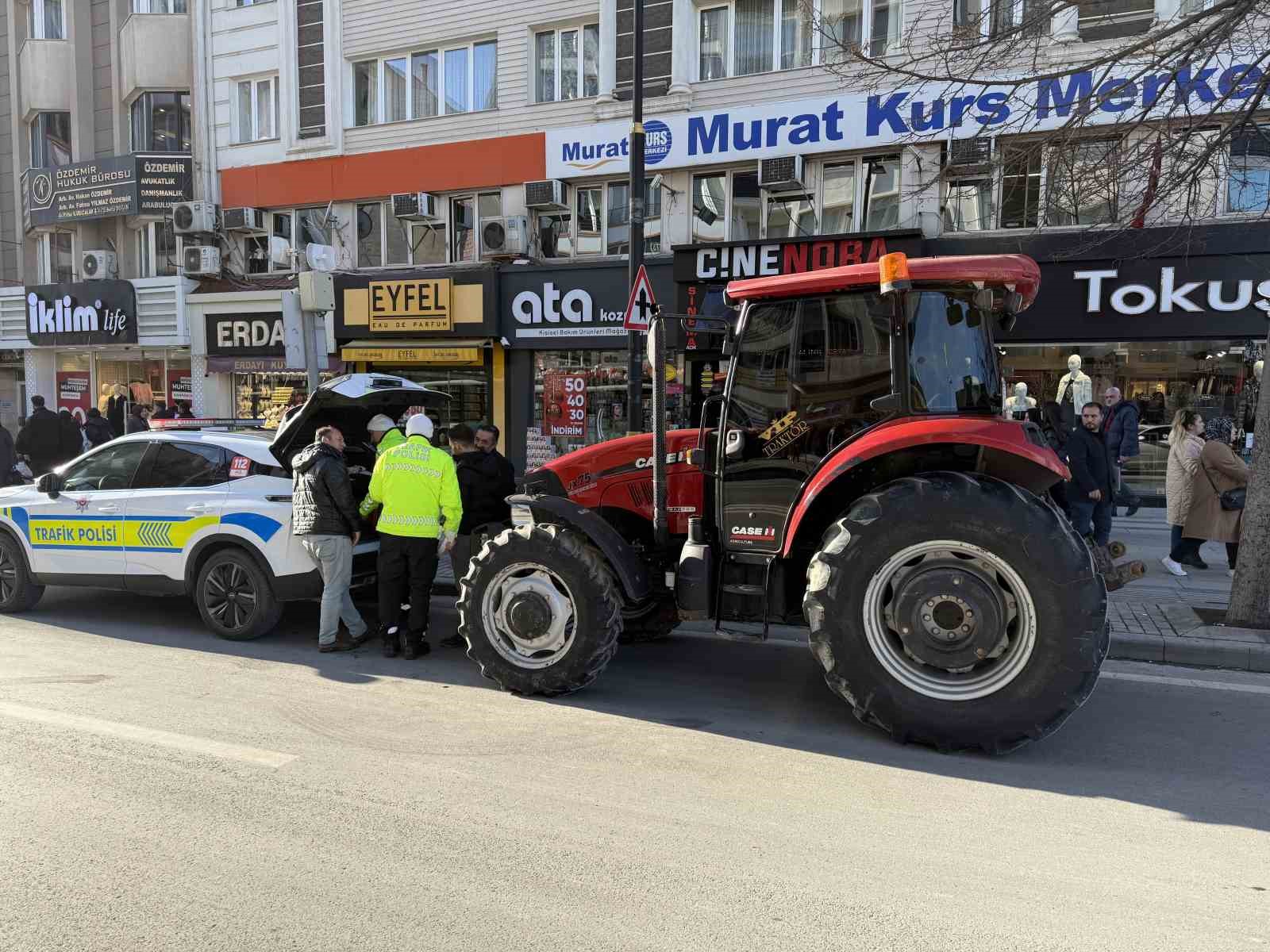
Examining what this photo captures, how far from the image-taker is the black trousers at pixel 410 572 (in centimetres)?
646

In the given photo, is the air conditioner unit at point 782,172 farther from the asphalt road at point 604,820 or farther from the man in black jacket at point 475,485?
the asphalt road at point 604,820

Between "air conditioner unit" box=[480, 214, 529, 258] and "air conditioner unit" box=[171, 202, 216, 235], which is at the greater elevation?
"air conditioner unit" box=[171, 202, 216, 235]

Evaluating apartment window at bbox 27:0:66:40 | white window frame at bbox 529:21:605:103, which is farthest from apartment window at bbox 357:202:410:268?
apartment window at bbox 27:0:66:40

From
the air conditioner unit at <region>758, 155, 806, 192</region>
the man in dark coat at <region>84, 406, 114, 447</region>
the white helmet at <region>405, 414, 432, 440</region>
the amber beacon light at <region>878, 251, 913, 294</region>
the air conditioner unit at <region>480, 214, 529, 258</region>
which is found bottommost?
the man in dark coat at <region>84, 406, 114, 447</region>

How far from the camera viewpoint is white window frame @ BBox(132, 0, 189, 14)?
2048 centimetres

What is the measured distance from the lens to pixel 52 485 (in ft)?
24.8

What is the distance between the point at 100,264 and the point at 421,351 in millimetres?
9109

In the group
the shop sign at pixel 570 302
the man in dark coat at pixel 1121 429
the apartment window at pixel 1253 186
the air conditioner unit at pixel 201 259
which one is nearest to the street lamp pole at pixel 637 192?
the man in dark coat at pixel 1121 429

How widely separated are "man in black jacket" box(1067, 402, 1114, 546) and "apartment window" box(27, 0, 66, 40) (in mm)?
25451

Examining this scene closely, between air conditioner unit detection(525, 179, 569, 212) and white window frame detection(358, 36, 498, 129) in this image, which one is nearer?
air conditioner unit detection(525, 179, 569, 212)

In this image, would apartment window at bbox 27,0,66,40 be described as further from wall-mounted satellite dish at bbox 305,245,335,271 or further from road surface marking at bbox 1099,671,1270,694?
road surface marking at bbox 1099,671,1270,694

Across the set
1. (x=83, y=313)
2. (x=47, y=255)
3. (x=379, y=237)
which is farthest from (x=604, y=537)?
(x=47, y=255)

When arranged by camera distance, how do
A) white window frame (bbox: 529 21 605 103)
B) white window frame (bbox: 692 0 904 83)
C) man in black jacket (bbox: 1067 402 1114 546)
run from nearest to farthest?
man in black jacket (bbox: 1067 402 1114 546)
white window frame (bbox: 692 0 904 83)
white window frame (bbox: 529 21 605 103)

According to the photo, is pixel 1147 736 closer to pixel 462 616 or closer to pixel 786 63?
pixel 462 616
